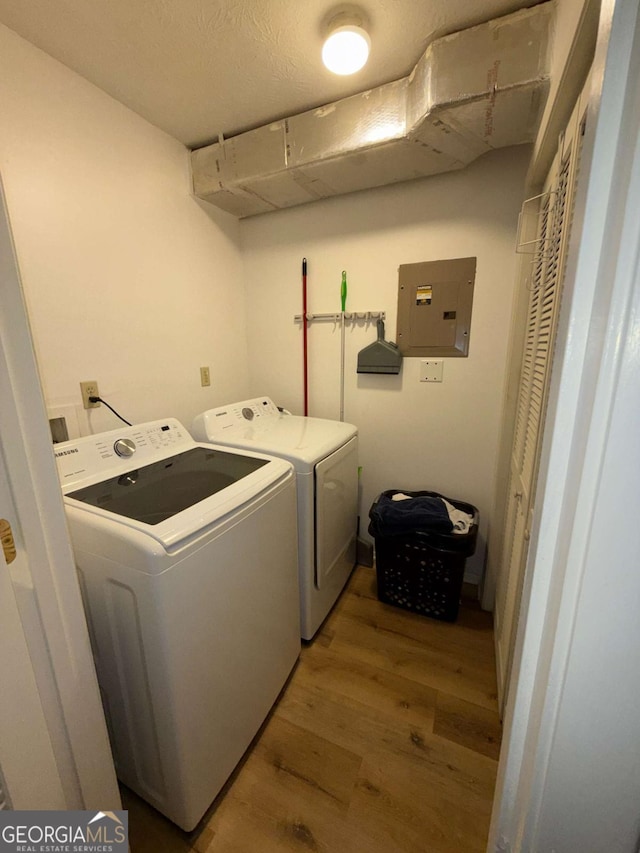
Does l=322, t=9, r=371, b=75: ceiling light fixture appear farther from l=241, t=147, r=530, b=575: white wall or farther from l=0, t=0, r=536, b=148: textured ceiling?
l=241, t=147, r=530, b=575: white wall

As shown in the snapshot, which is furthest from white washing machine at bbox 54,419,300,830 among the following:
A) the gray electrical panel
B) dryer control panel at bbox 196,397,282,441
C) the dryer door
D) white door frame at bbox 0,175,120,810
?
the gray electrical panel

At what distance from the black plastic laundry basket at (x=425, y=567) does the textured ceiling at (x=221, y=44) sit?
2.03 meters

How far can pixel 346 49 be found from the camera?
1.17 metres

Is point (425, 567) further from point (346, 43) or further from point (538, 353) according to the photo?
point (346, 43)

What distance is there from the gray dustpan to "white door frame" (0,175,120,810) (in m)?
1.67

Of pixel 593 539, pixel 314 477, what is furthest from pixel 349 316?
pixel 593 539

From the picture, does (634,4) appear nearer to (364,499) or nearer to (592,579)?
(592,579)

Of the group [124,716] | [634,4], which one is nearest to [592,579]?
[634,4]

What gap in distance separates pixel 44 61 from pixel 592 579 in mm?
2243

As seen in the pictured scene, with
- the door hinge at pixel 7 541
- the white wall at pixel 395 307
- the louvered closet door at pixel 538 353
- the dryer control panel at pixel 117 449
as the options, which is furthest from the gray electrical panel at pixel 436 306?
the door hinge at pixel 7 541

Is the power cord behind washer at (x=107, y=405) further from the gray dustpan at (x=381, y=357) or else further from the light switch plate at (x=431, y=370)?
the light switch plate at (x=431, y=370)

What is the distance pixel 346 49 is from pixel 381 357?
1.26m

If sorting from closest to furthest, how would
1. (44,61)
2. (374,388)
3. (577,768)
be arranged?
(577,768) < (44,61) < (374,388)

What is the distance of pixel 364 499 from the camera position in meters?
2.33
